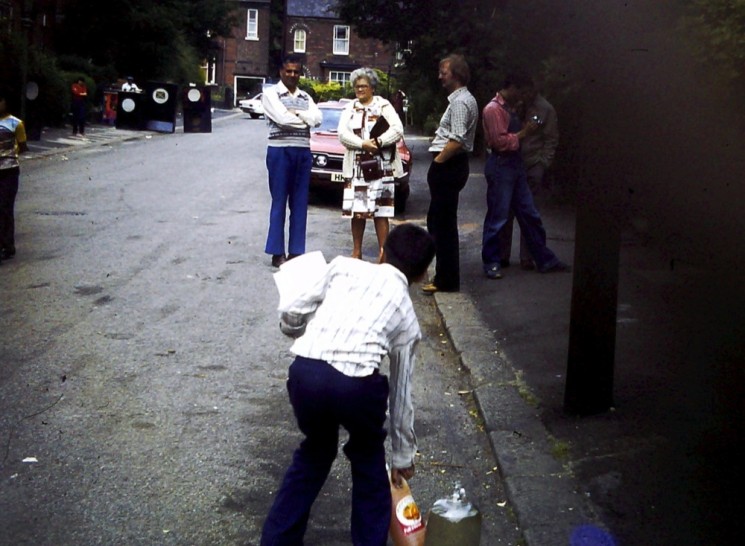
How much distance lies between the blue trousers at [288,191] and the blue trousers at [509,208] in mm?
1770

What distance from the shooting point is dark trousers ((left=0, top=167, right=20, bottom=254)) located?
1080 cm

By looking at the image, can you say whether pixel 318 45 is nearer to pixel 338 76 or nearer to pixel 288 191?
pixel 338 76

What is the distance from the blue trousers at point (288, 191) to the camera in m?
10.6

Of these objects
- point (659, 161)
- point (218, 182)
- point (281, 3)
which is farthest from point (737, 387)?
point (281, 3)

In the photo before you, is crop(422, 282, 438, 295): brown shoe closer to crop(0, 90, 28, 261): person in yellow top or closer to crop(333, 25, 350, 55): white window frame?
crop(0, 90, 28, 261): person in yellow top

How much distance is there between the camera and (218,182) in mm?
20000

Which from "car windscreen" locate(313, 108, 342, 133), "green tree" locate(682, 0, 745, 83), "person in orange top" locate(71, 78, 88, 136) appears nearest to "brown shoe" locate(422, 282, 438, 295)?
"green tree" locate(682, 0, 745, 83)

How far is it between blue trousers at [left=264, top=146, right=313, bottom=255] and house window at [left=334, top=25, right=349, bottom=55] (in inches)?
3311

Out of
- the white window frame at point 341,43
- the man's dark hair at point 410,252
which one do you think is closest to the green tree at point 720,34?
the man's dark hair at point 410,252

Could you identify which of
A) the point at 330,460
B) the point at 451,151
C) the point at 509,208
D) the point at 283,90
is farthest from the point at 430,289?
the point at 330,460

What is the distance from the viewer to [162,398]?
21.6ft

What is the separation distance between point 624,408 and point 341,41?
89.3m

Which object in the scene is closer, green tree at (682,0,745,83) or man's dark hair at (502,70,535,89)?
green tree at (682,0,745,83)

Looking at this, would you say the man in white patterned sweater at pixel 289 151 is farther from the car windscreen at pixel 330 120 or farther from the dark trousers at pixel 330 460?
the car windscreen at pixel 330 120
